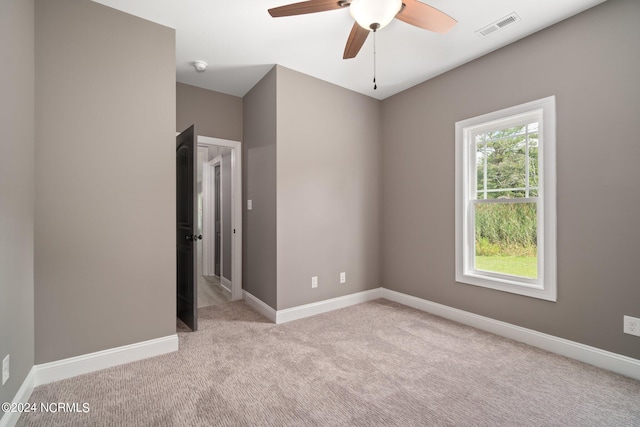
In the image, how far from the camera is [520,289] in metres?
2.73

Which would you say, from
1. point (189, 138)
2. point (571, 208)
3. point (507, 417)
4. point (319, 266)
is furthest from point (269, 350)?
point (571, 208)

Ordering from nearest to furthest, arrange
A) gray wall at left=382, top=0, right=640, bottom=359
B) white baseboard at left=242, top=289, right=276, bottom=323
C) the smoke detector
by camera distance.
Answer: gray wall at left=382, top=0, right=640, bottom=359 → the smoke detector → white baseboard at left=242, top=289, right=276, bottom=323

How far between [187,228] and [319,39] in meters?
2.36

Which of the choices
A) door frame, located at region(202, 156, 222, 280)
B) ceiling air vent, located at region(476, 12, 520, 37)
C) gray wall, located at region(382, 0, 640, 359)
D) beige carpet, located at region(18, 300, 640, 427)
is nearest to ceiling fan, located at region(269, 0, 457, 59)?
ceiling air vent, located at region(476, 12, 520, 37)

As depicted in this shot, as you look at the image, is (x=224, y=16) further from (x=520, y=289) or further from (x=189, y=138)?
(x=520, y=289)

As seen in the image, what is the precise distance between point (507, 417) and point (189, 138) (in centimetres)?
354

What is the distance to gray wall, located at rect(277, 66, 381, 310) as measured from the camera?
129 inches

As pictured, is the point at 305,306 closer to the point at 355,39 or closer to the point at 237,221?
the point at 237,221

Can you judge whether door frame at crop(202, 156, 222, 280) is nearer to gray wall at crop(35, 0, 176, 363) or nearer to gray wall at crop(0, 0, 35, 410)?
gray wall at crop(35, 0, 176, 363)

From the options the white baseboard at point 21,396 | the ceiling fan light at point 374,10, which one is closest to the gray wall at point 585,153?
the ceiling fan light at point 374,10

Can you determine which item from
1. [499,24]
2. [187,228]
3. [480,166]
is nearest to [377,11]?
[499,24]

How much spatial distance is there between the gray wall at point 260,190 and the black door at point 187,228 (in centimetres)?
81

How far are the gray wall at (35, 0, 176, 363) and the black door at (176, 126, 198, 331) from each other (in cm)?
36

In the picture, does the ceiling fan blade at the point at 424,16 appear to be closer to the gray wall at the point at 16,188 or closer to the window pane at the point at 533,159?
the window pane at the point at 533,159
